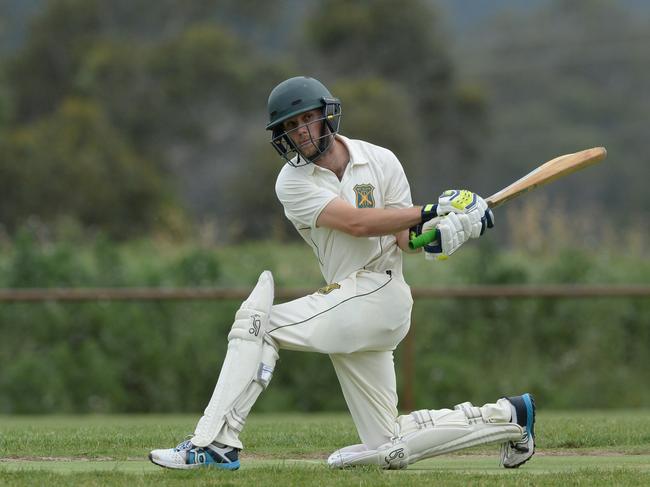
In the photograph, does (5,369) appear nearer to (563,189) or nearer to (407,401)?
(407,401)

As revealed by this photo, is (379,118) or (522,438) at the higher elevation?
(379,118)

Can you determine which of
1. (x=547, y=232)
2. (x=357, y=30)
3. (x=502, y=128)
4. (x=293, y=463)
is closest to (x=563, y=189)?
(x=502, y=128)

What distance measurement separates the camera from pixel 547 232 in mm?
17156

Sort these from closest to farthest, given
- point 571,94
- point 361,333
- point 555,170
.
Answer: point 361,333
point 555,170
point 571,94

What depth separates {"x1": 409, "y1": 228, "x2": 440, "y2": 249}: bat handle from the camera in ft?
18.1

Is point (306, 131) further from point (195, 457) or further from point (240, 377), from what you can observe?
point (195, 457)

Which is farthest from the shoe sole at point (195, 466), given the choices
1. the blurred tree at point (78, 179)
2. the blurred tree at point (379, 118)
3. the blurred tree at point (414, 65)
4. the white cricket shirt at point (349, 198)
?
the blurred tree at point (414, 65)

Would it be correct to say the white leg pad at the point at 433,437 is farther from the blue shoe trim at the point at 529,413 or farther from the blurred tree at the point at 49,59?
the blurred tree at the point at 49,59

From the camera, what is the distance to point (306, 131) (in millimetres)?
5742

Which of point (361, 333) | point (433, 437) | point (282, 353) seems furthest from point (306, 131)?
point (282, 353)

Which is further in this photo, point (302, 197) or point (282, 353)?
point (282, 353)

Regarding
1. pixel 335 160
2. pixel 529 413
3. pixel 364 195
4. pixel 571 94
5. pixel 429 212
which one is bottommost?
pixel 529 413

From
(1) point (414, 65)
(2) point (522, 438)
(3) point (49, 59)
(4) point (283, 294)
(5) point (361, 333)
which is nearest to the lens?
(5) point (361, 333)

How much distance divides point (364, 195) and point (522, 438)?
1.28 meters
